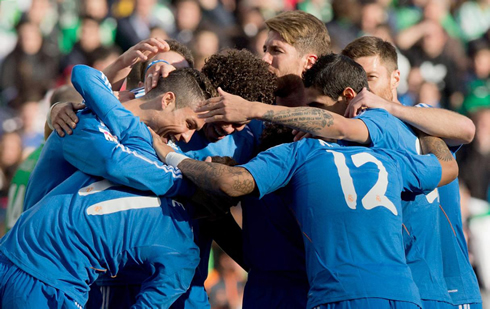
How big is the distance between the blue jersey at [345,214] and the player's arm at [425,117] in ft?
1.61

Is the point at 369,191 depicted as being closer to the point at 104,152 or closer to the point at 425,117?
the point at 425,117

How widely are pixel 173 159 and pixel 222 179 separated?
0.46 meters

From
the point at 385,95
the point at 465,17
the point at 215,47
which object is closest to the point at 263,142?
the point at 385,95

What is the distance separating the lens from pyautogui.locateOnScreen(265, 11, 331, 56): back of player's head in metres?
5.59

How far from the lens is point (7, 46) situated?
10.3m

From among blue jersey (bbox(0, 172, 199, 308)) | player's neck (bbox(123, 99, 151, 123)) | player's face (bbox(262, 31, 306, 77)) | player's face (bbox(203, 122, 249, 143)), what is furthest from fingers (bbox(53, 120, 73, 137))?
player's face (bbox(262, 31, 306, 77))

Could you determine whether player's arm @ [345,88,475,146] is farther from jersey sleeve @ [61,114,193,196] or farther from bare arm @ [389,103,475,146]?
jersey sleeve @ [61,114,193,196]

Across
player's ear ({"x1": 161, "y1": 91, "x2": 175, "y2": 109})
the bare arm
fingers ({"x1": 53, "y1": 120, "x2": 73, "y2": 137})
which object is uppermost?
the bare arm

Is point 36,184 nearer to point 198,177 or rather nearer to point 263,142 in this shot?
point 198,177

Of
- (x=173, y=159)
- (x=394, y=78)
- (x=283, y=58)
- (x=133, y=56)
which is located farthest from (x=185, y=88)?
(x=394, y=78)

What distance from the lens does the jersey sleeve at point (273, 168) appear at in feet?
12.5

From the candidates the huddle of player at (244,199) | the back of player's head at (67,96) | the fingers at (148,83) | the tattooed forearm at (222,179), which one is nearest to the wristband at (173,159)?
the huddle of player at (244,199)

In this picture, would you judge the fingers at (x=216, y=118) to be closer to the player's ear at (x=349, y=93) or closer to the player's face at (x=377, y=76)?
the player's ear at (x=349, y=93)

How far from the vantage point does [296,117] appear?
411 centimetres
